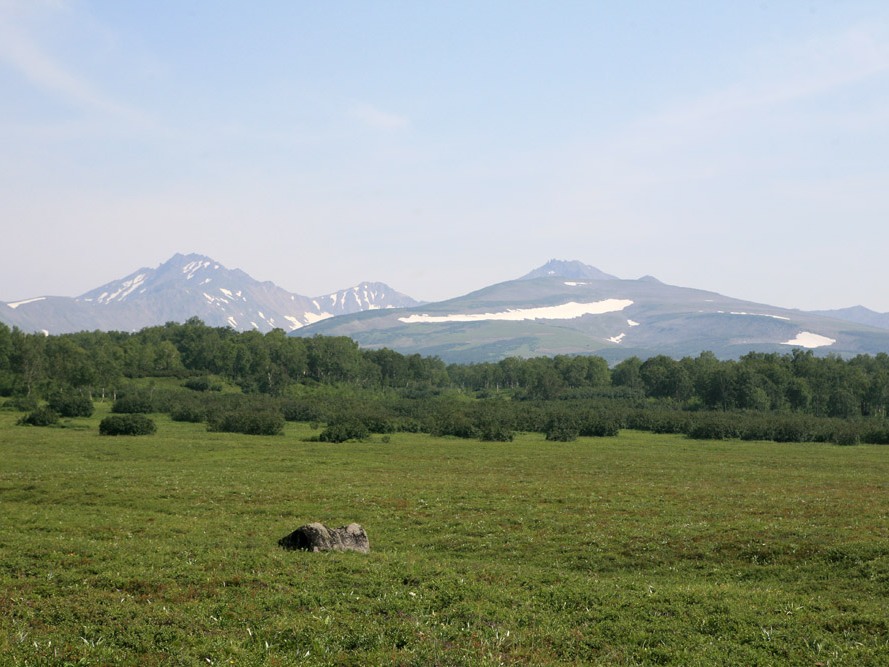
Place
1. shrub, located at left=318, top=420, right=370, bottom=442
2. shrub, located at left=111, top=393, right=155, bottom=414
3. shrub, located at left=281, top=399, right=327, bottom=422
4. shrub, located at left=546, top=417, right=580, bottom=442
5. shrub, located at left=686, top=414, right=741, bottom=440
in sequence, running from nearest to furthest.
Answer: shrub, located at left=318, top=420, right=370, bottom=442, shrub, located at left=546, top=417, right=580, bottom=442, shrub, located at left=686, top=414, right=741, bottom=440, shrub, located at left=111, top=393, right=155, bottom=414, shrub, located at left=281, top=399, right=327, bottom=422

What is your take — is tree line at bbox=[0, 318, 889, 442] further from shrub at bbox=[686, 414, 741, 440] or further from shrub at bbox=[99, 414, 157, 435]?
shrub at bbox=[99, 414, 157, 435]

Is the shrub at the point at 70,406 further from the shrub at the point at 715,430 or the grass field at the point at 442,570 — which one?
the shrub at the point at 715,430

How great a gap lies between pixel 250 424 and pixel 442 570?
267ft

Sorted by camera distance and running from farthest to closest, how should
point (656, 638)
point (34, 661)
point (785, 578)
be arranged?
point (785, 578) < point (656, 638) < point (34, 661)

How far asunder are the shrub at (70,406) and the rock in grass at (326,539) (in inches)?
3855

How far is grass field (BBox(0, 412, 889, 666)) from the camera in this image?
17094 mm

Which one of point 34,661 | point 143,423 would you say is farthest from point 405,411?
point 34,661

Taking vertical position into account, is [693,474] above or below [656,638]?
below

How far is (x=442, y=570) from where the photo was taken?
2405cm

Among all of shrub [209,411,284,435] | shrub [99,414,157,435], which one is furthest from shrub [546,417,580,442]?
shrub [99,414,157,435]

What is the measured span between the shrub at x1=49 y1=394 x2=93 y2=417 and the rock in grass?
321 feet

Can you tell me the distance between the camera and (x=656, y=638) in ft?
59.5

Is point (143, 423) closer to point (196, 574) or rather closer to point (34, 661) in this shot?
point (196, 574)

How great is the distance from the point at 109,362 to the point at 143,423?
75.7m
